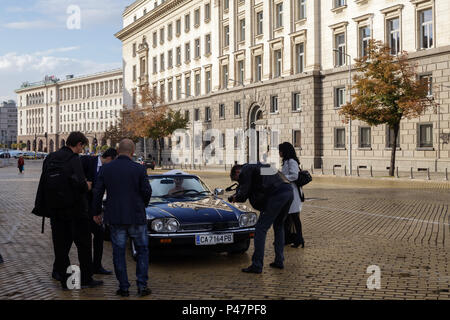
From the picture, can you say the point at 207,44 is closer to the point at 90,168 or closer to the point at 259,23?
the point at 259,23

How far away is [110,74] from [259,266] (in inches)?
5156

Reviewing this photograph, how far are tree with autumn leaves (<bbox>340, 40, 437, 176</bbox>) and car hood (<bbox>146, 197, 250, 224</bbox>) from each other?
80.1 feet

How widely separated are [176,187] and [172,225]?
177cm

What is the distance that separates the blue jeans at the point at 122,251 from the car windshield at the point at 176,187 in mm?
Answer: 2866

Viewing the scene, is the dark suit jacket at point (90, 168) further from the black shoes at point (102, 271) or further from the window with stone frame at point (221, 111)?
the window with stone frame at point (221, 111)

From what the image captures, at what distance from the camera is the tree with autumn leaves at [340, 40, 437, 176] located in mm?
31438

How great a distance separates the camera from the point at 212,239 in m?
7.96

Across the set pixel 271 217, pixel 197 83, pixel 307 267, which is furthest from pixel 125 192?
pixel 197 83

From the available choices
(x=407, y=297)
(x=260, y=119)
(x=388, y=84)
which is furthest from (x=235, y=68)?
(x=407, y=297)

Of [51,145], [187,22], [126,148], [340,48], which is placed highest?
[187,22]

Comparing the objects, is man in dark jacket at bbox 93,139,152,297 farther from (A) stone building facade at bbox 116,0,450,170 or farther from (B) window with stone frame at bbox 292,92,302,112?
(B) window with stone frame at bbox 292,92,302,112

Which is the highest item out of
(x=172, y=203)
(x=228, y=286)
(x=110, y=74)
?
(x=110, y=74)
